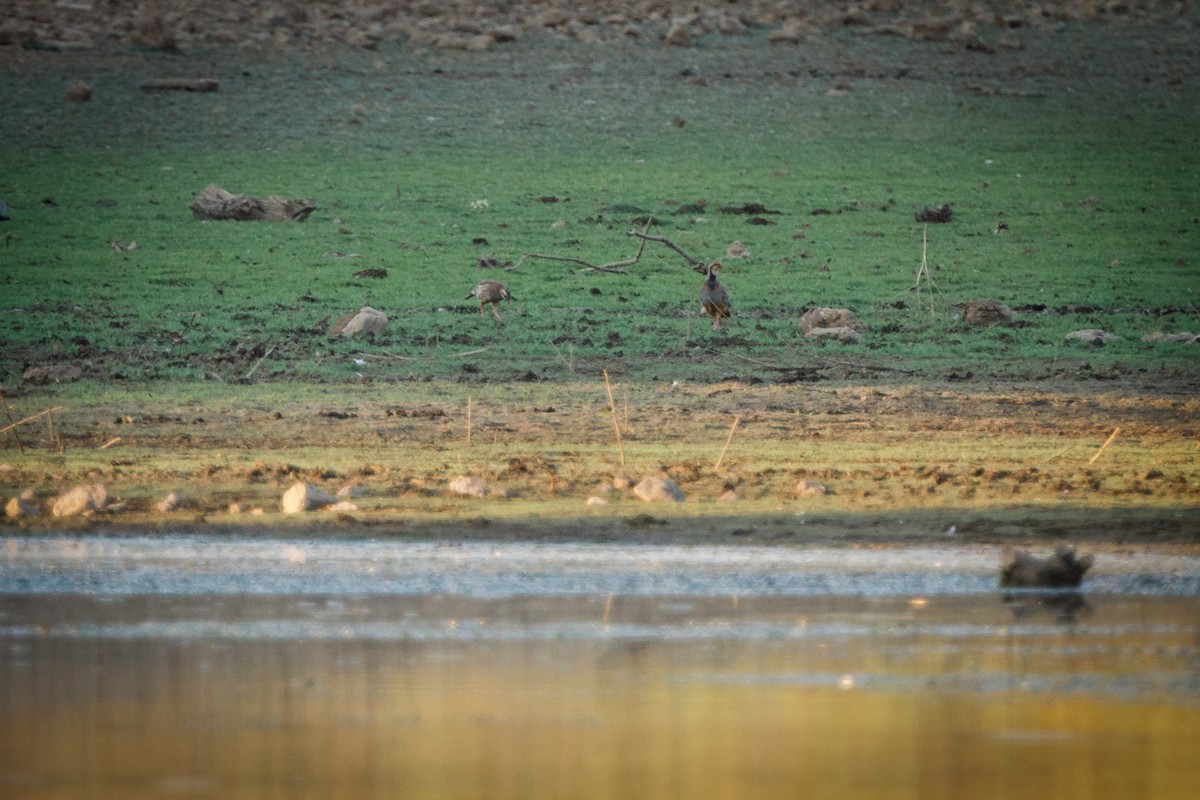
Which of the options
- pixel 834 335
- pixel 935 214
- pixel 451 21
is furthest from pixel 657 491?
pixel 451 21

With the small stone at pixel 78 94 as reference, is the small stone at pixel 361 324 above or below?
below

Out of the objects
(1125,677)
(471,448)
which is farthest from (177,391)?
(1125,677)

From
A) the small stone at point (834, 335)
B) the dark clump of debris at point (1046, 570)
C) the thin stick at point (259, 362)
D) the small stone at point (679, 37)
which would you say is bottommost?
the thin stick at point (259, 362)

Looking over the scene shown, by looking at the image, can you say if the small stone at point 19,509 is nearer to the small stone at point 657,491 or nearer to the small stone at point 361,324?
the small stone at point 657,491

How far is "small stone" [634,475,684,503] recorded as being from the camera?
10.8 metres

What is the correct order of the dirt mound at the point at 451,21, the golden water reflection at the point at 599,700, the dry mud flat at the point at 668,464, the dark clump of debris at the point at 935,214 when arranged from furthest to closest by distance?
1. the dirt mound at the point at 451,21
2. the dark clump of debris at the point at 935,214
3. the dry mud flat at the point at 668,464
4. the golden water reflection at the point at 599,700

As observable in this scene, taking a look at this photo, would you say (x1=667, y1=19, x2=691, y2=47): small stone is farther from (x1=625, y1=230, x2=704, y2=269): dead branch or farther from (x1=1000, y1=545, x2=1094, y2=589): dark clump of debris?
(x1=1000, y1=545, x2=1094, y2=589): dark clump of debris

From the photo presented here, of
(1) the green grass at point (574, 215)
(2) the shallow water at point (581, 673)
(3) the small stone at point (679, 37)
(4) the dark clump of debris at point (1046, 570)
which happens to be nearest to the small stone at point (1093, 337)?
(1) the green grass at point (574, 215)

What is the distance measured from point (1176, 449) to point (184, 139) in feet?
51.9

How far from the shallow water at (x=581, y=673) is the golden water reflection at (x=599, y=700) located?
15 millimetres

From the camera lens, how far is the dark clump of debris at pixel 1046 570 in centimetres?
905

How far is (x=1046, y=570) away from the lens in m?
9.07

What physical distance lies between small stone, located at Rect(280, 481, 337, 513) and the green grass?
4.55 metres

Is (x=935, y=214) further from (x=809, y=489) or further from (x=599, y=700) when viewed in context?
(x=599, y=700)
